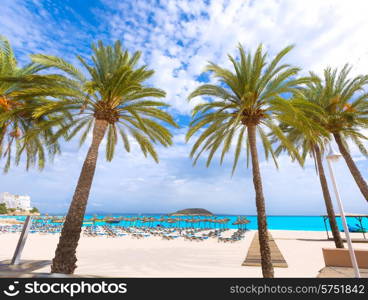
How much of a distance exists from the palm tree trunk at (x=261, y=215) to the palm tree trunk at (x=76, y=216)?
22.1 feet

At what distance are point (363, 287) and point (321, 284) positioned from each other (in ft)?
3.38

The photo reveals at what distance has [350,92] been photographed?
Result: 13391 millimetres

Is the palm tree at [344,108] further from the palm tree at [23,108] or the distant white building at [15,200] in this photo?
the distant white building at [15,200]

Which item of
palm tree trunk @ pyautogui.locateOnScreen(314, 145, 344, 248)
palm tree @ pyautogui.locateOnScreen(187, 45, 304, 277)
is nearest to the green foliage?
palm tree @ pyautogui.locateOnScreen(187, 45, 304, 277)

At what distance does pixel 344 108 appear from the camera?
13688 mm

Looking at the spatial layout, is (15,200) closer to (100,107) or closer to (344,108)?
(100,107)

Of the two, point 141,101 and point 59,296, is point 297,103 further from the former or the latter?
point 59,296

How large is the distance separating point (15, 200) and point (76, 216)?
160 metres

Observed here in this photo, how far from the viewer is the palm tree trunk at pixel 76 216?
23.2ft

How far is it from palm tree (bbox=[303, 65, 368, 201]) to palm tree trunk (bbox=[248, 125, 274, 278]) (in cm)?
665

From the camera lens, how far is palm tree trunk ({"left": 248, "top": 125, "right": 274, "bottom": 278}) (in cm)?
779

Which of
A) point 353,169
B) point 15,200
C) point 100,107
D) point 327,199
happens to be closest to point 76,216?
point 100,107

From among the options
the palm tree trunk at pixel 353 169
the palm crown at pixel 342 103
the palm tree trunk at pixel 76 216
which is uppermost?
the palm crown at pixel 342 103

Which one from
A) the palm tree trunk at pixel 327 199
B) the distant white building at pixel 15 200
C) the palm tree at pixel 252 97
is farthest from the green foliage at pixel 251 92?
the distant white building at pixel 15 200
